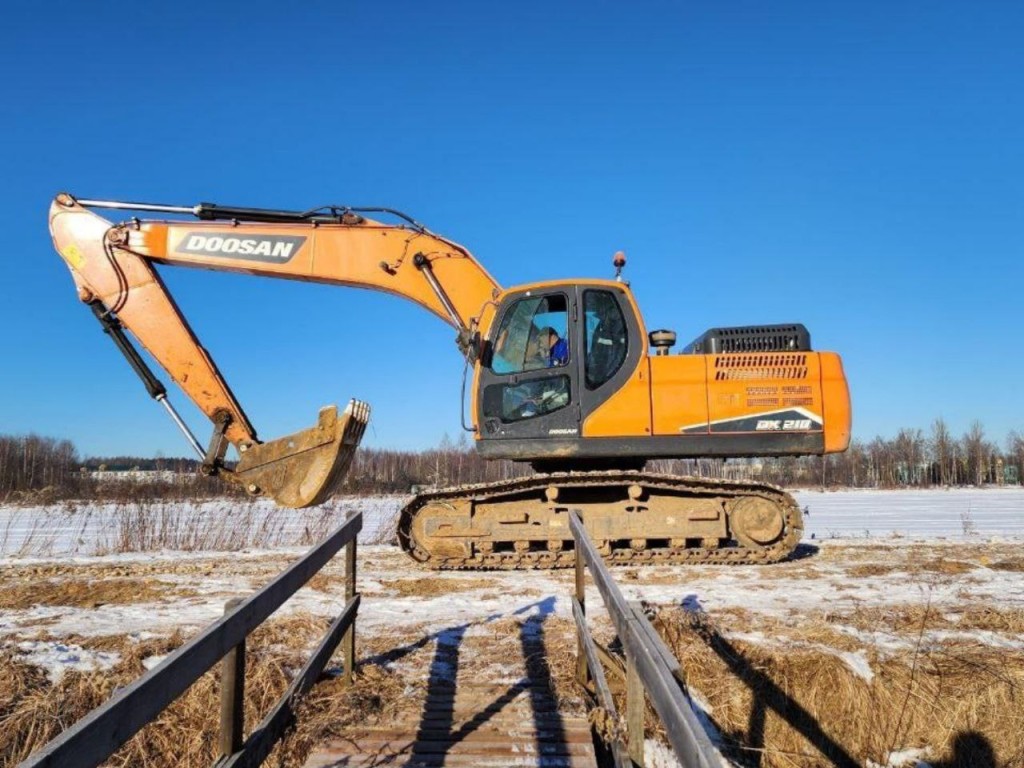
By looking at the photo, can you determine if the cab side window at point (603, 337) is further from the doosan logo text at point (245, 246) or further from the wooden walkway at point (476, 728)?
the wooden walkway at point (476, 728)

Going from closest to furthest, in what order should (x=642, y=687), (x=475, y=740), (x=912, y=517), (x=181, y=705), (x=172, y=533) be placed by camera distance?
(x=642, y=687), (x=475, y=740), (x=181, y=705), (x=172, y=533), (x=912, y=517)

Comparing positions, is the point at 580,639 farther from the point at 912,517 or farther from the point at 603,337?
the point at 912,517

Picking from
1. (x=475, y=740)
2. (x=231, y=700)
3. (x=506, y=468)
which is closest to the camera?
(x=231, y=700)

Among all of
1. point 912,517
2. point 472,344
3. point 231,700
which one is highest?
point 472,344

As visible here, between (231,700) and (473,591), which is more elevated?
(231,700)

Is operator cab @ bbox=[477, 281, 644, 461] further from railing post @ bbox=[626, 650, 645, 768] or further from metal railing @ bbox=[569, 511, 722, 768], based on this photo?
railing post @ bbox=[626, 650, 645, 768]

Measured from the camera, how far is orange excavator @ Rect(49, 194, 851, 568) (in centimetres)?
779

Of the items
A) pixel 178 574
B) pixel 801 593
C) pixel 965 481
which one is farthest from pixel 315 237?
pixel 965 481

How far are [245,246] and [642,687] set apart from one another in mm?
7404

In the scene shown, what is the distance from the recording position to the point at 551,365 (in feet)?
25.9

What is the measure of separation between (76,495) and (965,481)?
159ft

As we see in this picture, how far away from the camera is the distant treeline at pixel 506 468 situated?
101ft

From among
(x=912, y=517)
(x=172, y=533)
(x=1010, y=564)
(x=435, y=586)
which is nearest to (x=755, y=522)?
(x=1010, y=564)

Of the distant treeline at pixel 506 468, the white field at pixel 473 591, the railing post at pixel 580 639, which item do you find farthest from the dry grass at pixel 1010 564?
the distant treeline at pixel 506 468
